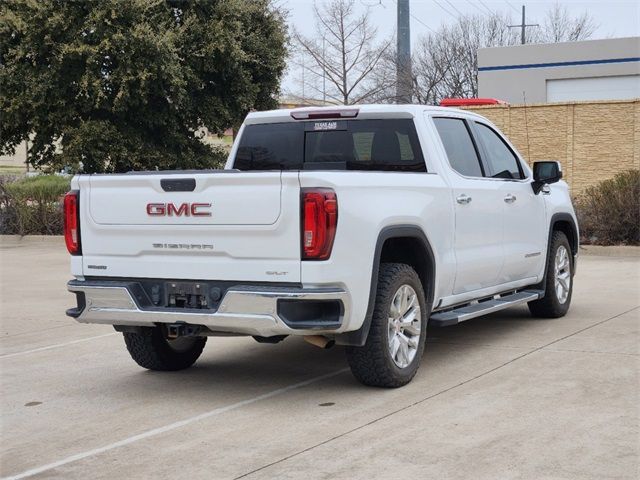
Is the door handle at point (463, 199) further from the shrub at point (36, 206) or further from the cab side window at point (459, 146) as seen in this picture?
the shrub at point (36, 206)

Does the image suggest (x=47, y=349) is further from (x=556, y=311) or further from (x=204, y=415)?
(x=556, y=311)

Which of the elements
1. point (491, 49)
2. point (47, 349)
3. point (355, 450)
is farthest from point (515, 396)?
point (491, 49)

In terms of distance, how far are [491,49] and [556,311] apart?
33.1 meters

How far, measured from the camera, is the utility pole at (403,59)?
58.6 m

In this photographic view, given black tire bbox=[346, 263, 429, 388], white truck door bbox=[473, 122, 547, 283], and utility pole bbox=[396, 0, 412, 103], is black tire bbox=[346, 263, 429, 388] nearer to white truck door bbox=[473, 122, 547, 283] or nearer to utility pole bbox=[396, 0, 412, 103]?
white truck door bbox=[473, 122, 547, 283]

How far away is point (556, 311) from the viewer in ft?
32.0

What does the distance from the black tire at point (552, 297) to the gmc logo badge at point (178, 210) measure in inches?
168

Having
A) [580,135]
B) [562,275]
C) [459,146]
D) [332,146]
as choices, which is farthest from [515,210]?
[580,135]

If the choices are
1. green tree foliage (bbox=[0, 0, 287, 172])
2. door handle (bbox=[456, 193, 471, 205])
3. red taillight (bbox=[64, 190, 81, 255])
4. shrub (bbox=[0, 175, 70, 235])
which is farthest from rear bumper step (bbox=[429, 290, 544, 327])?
green tree foliage (bbox=[0, 0, 287, 172])

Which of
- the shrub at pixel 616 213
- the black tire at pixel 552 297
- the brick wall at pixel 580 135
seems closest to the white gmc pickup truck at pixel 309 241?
the black tire at pixel 552 297

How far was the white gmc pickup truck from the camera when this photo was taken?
6.16 meters

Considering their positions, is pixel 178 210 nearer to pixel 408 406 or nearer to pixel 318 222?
pixel 318 222

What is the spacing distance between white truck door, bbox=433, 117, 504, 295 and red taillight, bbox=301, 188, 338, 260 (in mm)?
1720

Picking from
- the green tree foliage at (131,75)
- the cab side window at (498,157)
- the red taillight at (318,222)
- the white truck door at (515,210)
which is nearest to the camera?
the red taillight at (318,222)
